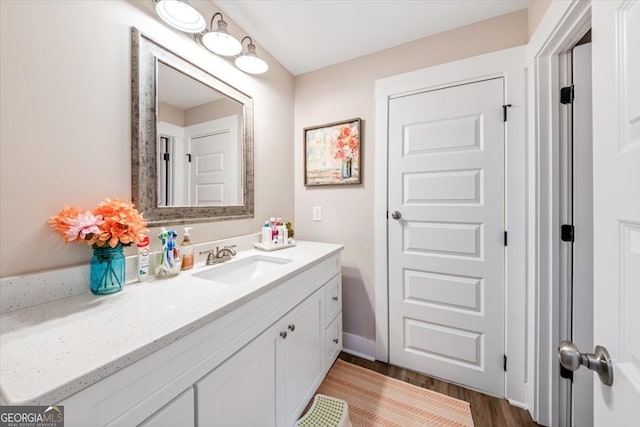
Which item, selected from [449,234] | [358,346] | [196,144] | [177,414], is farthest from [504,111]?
[177,414]

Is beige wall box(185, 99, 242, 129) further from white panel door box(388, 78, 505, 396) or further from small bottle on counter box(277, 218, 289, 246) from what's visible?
white panel door box(388, 78, 505, 396)

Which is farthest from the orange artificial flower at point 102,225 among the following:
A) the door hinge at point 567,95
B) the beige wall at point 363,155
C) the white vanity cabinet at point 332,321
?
the door hinge at point 567,95

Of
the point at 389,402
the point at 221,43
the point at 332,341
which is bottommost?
the point at 389,402

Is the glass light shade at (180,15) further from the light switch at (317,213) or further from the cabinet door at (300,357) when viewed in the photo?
the cabinet door at (300,357)

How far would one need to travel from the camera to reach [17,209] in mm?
779

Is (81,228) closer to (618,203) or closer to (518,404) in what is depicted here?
(618,203)

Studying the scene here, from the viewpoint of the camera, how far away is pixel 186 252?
1219 millimetres

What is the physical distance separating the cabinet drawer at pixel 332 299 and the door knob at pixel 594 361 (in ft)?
3.85

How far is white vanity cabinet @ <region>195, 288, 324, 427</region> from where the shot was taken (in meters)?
0.78

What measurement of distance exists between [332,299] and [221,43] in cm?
167

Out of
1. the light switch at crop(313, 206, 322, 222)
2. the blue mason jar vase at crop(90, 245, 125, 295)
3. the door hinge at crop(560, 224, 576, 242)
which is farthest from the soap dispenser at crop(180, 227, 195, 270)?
the door hinge at crop(560, 224, 576, 242)

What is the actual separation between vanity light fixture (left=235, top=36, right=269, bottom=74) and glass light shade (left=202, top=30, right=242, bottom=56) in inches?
4.9

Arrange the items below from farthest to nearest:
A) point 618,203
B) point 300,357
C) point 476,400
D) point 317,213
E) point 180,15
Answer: point 317,213 < point 476,400 < point 300,357 < point 180,15 < point 618,203

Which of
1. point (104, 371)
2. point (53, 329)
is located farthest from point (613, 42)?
point (53, 329)
